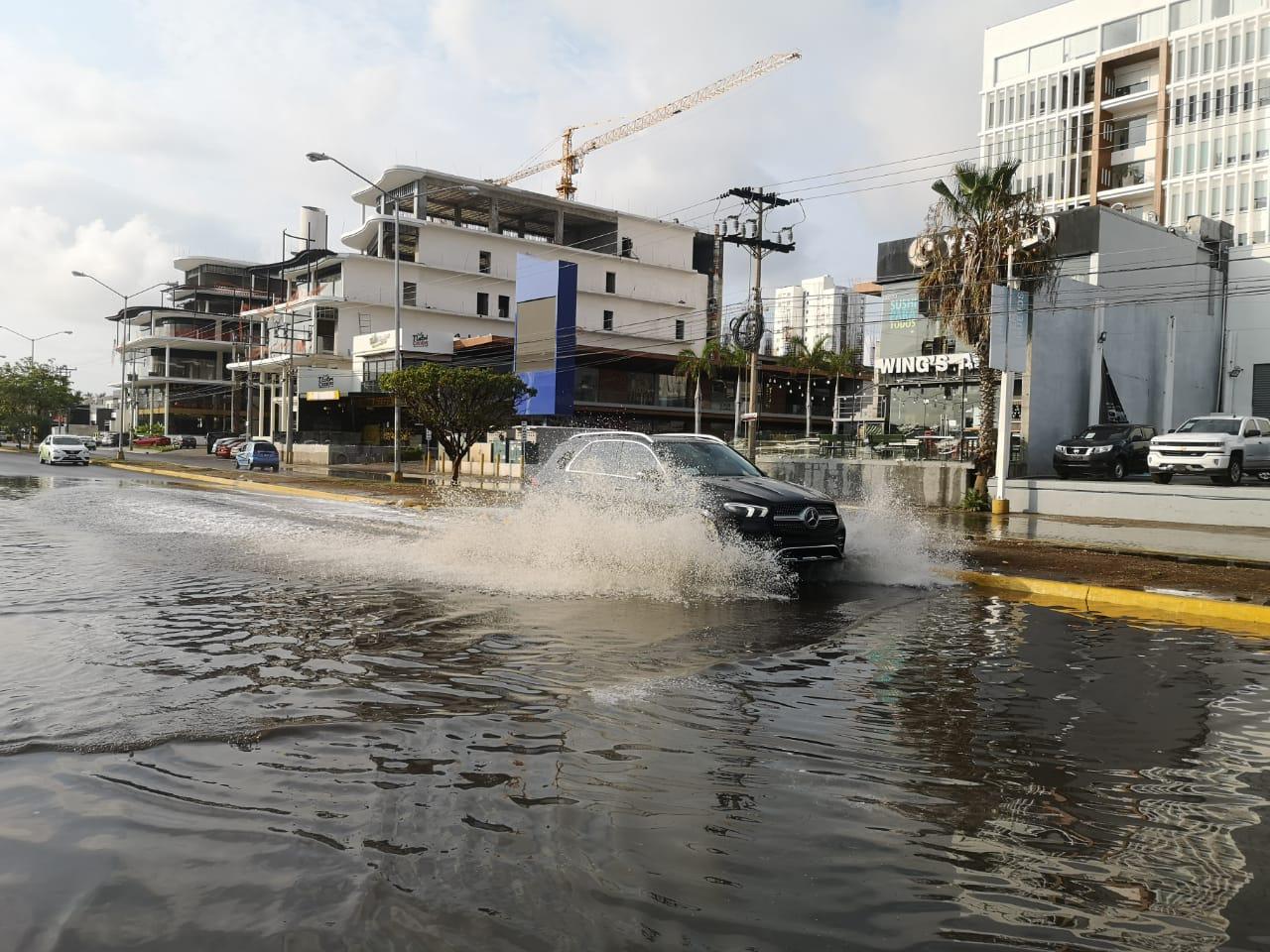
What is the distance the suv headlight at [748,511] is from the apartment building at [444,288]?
5758 centimetres

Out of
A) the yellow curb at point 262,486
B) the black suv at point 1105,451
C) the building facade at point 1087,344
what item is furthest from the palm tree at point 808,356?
the yellow curb at point 262,486

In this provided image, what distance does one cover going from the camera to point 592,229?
9269 cm

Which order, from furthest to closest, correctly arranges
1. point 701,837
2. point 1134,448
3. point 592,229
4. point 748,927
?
point 592,229 → point 1134,448 → point 701,837 → point 748,927

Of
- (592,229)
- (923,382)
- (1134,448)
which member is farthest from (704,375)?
(1134,448)

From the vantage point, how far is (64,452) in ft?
147

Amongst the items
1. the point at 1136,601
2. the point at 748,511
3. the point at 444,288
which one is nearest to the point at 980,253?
the point at 1136,601

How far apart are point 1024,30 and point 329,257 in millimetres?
58532

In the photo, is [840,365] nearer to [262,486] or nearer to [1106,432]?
[1106,432]

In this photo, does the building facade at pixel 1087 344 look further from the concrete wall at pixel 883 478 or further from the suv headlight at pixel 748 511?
the suv headlight at pixel 748 511

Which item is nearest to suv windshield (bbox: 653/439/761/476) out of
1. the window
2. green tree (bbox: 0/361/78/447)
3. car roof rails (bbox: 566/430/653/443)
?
car roof rails (bbox: 566/430/653/443)

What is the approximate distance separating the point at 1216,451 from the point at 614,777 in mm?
25553

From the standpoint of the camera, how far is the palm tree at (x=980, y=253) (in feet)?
83.1

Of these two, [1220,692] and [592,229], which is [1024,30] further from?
[1220,692]

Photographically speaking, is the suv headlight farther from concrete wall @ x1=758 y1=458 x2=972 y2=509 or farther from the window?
the window
